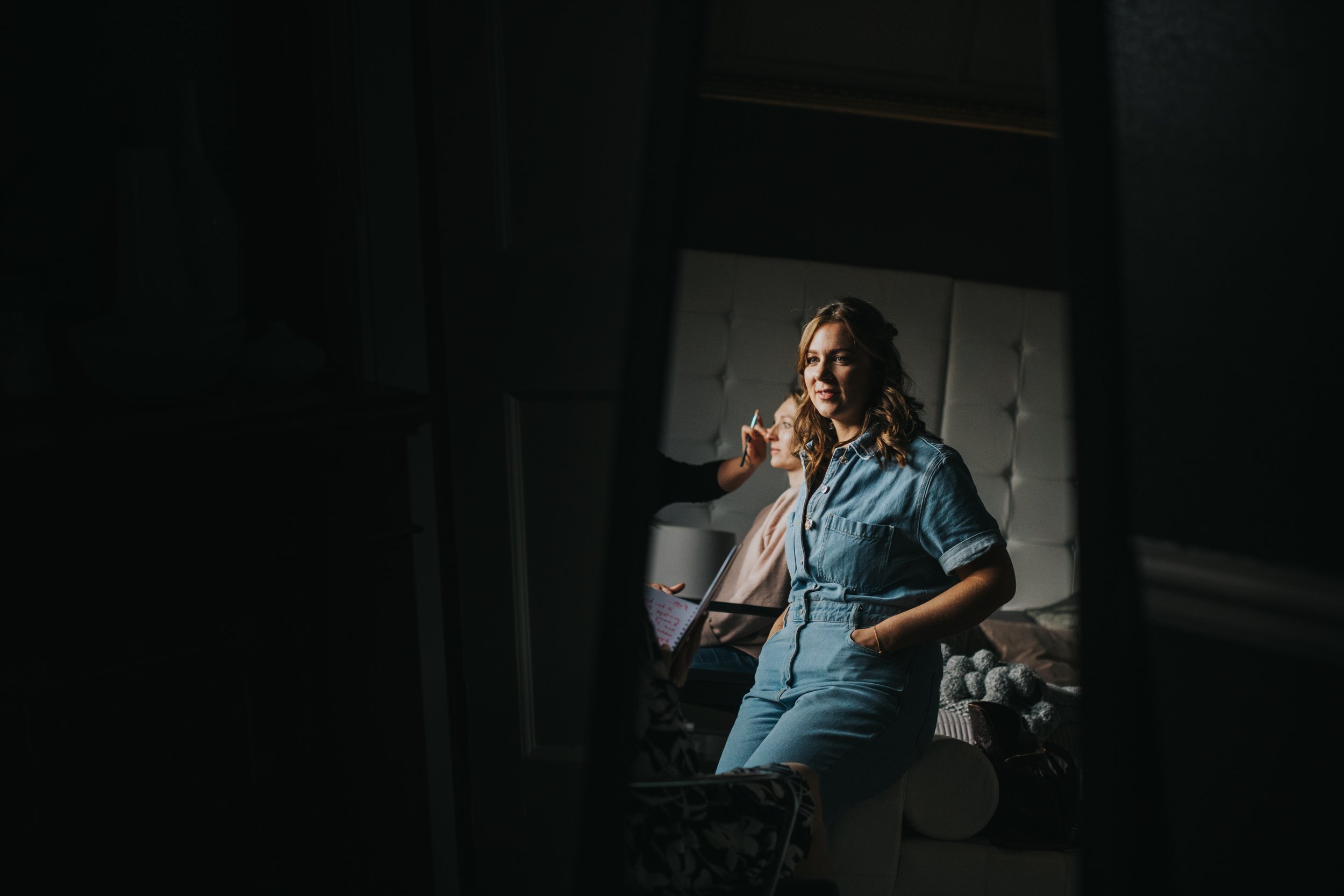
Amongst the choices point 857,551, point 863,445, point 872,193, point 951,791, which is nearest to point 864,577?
point 857,551

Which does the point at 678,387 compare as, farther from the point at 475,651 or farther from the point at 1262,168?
the point at 475,651

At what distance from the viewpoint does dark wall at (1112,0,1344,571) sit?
2.92ft

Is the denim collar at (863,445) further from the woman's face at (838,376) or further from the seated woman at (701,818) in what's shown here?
the seated woman at (701,818)

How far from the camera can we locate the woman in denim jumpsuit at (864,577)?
87 cm

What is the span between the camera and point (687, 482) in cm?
93

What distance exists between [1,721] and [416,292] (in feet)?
2.53

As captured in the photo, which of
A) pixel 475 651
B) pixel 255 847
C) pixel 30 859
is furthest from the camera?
pixel 475 651

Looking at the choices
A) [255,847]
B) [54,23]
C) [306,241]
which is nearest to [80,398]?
[306,241]

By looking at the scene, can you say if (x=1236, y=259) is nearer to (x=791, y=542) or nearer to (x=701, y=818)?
(x=791, y=542)

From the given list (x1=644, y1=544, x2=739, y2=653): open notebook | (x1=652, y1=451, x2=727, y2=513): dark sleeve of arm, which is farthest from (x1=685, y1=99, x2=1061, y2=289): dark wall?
(x1=644, y1=544, x2=739, y2=653): open notebook

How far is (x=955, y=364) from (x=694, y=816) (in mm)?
558

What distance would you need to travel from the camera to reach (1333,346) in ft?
2.94

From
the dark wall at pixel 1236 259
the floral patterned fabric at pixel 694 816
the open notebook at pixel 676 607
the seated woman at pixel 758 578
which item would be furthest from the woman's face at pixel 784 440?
the dark wall at pixel 1236 259

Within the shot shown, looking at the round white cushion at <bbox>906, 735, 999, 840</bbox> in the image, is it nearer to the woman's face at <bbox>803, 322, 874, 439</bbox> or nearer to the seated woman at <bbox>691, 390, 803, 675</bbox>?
the seated woman at <bbox>691, 390, 803, 675</bbox>
